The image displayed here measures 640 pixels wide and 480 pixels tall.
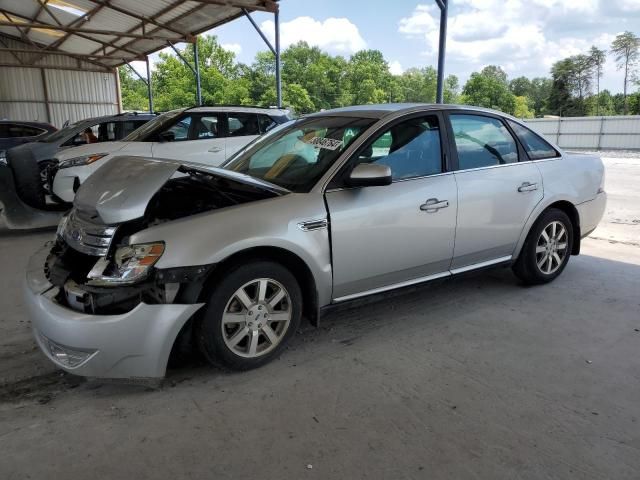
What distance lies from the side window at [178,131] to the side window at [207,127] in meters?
0.15

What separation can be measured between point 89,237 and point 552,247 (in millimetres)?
3800

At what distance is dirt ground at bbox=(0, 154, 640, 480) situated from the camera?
2.16m

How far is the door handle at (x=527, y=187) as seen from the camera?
13.1 ft

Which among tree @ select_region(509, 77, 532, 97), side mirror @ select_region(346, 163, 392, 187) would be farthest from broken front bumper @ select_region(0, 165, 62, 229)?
tree @ select_region(509, 77, 532, 97)

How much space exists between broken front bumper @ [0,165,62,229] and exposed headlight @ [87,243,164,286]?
397cm

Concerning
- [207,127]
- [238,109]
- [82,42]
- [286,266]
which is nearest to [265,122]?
[238,109]

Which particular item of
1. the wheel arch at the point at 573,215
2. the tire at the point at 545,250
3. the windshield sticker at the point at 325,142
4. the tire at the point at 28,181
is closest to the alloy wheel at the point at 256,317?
the windshield sticker at the point at 325,142

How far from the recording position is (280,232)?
2.86 m

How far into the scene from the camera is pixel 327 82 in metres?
60.9

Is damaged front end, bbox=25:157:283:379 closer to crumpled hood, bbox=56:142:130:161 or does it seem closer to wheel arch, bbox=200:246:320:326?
wheel arch, bbox=200:246:320:326

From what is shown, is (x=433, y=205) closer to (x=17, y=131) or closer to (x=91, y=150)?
(x=91, y=150)

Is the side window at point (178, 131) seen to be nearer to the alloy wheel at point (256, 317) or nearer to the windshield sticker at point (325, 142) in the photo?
the windshield sticker at point (325, 142)

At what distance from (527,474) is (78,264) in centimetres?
258

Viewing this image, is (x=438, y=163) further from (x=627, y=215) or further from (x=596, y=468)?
(x=627, y=215)
